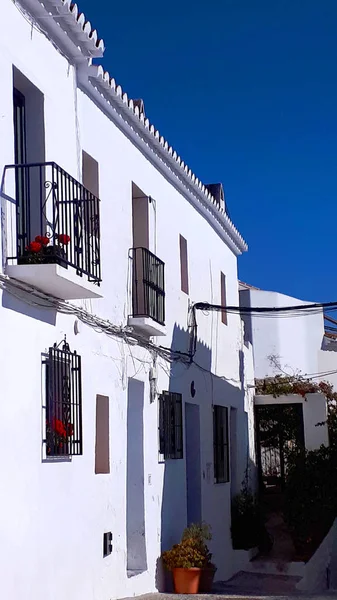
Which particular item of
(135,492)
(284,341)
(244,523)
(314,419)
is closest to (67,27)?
(135,492)

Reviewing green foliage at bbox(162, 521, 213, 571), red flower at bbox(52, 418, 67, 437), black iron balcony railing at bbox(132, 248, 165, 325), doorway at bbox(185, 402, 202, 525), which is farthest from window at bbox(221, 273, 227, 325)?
red flower at bbox(52, 418, 67, 437)

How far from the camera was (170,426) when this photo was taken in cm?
1445

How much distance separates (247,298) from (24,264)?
17.0 meters

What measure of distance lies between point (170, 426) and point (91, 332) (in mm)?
4041

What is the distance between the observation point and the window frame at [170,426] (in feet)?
45.9

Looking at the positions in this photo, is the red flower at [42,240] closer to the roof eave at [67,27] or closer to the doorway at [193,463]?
the roof eave at [67,27]

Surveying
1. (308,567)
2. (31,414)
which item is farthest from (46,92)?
(308,567)

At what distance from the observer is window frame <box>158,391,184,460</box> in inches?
551

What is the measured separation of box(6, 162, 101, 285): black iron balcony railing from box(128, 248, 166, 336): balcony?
275 centimetres

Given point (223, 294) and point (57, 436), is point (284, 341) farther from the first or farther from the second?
point (57, 436)

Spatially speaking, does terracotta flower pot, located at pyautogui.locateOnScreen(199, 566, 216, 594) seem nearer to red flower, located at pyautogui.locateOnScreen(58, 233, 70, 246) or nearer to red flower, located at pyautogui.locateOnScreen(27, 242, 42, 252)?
red flower, located at pyautogui.locateOnScreen(58, 233, 70, 246)

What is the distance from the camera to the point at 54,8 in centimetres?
951

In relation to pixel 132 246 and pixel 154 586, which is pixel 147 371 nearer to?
pixel 132 246

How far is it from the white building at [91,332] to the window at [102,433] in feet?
0.06
